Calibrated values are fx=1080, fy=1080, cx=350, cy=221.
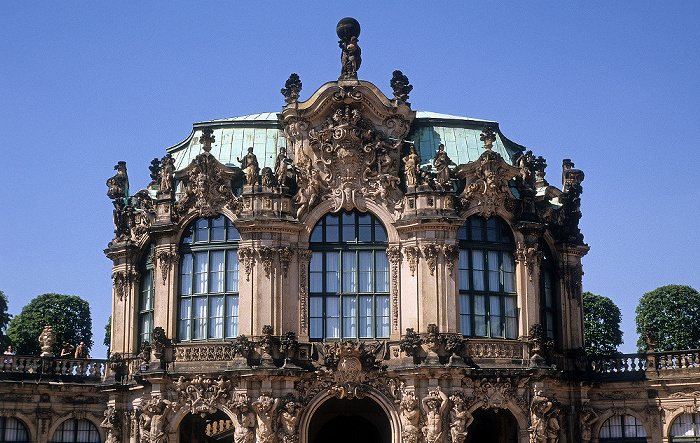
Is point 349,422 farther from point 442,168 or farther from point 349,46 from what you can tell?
point 349,46

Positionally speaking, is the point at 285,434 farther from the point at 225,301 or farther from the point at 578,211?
the point at 578,211

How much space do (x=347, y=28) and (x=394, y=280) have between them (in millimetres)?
10474

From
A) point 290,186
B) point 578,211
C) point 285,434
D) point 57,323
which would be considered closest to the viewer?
point 285,434

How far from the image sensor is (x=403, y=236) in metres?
41.0

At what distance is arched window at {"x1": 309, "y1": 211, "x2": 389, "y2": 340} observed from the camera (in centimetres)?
4088

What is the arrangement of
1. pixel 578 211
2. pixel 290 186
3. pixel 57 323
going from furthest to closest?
pixel 57 323 < pixel 578 211 < pixel 290 186

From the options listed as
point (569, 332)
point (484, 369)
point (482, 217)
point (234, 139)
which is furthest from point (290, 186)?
point (569, 332)

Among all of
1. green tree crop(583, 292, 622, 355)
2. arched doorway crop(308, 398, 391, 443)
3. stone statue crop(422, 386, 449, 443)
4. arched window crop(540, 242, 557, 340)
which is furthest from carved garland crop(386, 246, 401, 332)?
green tree crop(583, 292, 622, 355)

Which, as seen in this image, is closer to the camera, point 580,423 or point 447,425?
point 447,425

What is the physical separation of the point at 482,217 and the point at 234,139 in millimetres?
10599

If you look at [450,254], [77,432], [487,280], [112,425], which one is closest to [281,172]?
[450,254]

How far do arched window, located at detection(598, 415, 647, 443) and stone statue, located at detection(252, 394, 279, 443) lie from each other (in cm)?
1353

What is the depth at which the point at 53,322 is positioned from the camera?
71.1m

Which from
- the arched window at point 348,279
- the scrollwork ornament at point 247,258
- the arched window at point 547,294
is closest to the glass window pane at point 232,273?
the scrollwork ornament at point 247,258
